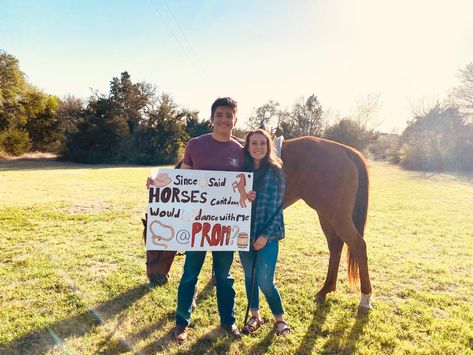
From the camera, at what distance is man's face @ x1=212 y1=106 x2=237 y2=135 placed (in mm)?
2508

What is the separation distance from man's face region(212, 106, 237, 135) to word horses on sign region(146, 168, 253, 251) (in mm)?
374

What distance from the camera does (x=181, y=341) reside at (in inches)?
108

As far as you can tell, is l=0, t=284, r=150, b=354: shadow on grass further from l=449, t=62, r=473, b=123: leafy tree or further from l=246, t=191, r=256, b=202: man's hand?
l=449, t=62, r=473, b=123: leafy tree

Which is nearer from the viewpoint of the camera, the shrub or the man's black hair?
the man's black hair

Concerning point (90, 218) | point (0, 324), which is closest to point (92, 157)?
point (90, 218)

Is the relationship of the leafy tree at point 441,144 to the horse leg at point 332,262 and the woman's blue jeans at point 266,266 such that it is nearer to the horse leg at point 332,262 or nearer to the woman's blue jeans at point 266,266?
the horse leg at point 332,262

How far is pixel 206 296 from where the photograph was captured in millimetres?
3637

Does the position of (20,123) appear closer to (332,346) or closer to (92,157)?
(92,157)

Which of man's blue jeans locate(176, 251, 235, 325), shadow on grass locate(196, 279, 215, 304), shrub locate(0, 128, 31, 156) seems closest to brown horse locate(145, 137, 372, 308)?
shadow on grass locate(196, 279, 215, 304)

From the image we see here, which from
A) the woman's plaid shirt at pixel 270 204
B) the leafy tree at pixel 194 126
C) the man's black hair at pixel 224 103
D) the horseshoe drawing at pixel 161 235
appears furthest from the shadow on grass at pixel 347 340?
the leafy tree at pixel 194 126

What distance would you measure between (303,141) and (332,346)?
90.6 inches

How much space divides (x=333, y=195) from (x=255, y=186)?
127cm

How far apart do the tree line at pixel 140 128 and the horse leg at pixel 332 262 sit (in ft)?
66.6

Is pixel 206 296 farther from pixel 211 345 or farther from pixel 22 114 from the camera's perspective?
pixel 22 114
